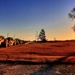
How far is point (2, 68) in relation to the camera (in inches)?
425

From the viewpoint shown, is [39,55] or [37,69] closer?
[37,69]

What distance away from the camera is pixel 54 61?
1214cm

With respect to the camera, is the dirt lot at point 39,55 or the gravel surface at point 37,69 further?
the dirt lot at point 39,55

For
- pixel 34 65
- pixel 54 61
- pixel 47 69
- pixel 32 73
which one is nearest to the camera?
pixel 32 73

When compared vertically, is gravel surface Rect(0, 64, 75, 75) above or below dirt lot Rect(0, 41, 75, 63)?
below

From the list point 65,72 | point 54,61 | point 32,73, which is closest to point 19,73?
point 32,73

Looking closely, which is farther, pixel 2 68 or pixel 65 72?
pixel 2 68

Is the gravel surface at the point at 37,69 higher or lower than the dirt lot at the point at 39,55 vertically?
lower

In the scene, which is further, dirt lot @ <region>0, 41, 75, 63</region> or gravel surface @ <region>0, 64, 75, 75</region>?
dirt lot @ <region>0, 41, 75, 63</region>

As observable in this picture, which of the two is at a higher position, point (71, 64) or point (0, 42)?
point (0, 42)

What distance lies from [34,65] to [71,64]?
214 centimetres

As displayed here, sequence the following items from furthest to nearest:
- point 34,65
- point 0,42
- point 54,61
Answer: point 0,42, point 54,61, point 34,65

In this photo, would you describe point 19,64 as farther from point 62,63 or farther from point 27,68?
point 62,63

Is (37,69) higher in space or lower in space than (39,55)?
lower
